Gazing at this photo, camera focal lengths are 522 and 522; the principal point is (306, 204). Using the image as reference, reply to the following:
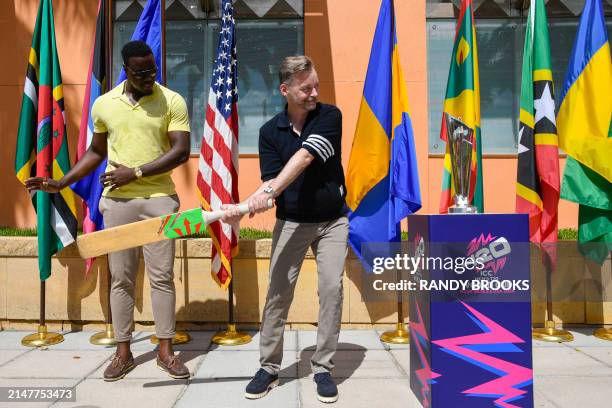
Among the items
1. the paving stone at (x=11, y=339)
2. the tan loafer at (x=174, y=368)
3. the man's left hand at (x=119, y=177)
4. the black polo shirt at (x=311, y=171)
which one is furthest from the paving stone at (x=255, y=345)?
the man's left hand at (x=119, y=177)

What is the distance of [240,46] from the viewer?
722cm

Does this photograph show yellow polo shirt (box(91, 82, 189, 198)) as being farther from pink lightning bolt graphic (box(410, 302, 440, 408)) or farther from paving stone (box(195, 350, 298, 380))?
pink lightning bolt graphic (box(410, 302, 440, 408))

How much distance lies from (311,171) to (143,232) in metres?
1.17

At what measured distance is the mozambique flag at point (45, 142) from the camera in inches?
193

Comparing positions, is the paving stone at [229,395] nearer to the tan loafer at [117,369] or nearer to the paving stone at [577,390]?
the tan loafer at [117,369]

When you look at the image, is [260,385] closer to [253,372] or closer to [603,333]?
[253,372]

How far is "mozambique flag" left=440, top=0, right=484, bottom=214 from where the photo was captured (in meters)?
5.18

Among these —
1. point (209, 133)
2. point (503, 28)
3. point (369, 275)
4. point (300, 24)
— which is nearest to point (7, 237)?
point (209, 133)

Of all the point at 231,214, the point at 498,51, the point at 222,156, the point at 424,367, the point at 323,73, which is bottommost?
the point at 424,367

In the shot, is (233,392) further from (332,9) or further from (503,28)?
(503,28)

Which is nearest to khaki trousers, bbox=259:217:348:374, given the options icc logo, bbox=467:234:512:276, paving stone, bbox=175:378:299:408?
paving stone, bbox=175:378:299:408

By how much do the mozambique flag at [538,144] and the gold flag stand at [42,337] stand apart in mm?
4574

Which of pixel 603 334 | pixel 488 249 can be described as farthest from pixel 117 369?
pixel 603 334

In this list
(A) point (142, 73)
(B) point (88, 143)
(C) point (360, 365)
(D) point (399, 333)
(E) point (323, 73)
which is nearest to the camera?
(A) point (142, 73)
